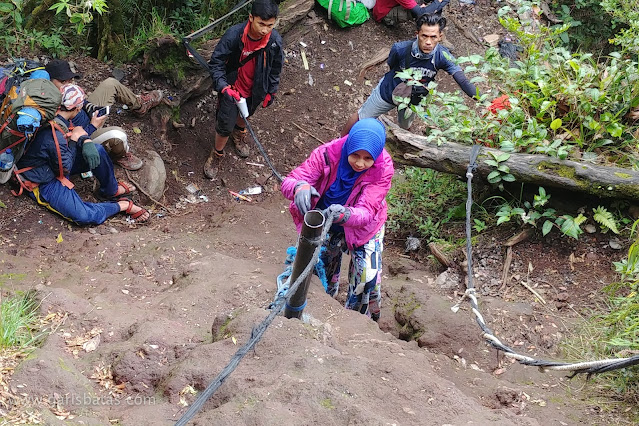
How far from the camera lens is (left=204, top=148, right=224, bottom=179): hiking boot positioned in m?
7.35

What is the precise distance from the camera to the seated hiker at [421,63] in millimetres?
5902

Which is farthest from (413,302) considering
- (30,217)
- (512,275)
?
(30,217)

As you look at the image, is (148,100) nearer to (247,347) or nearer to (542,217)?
(542,217)

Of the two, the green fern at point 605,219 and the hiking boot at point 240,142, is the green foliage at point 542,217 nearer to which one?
the green fern at point 605,219

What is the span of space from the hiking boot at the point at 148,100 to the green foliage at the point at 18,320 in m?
4.09

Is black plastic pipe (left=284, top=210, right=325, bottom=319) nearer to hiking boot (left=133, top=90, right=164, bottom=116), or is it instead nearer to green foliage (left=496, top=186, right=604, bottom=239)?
green foliage (left=496, top=186, right=604, bottom=239)

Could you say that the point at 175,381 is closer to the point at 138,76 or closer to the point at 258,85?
the point at 258,85

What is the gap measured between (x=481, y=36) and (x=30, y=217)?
25.3ft

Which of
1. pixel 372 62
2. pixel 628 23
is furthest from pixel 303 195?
pixel 372 62

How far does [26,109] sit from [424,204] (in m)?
3.65

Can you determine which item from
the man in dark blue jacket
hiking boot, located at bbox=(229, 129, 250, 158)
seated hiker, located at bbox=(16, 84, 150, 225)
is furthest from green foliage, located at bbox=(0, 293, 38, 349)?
hiking boot, located at bbox=(229, 129, 250, 158)

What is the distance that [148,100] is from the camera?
7203 mm

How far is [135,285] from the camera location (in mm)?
4531

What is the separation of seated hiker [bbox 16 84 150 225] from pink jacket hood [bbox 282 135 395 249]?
104 inches
